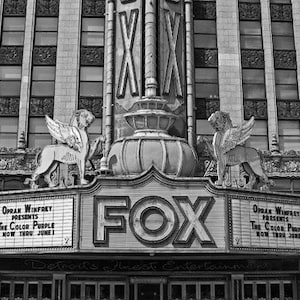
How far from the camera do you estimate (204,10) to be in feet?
92.4

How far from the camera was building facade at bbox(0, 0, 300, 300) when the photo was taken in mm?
17891

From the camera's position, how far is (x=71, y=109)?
26.4m

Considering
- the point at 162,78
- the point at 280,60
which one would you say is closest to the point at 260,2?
the point at 280,60

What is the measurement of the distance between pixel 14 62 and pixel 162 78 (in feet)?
25.5

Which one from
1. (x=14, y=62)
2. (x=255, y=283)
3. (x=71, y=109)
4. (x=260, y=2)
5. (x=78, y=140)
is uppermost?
(x=260, y=2)

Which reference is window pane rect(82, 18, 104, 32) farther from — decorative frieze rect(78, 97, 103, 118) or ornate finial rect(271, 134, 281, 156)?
ornate finial rect(271, 134, 281, 156)

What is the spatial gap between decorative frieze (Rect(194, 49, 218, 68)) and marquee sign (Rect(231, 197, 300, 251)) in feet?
31.9

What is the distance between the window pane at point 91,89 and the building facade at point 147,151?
47mm

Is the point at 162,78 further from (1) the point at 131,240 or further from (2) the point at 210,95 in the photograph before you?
(1) the point at 131,240

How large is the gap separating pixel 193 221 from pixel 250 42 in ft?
43.6

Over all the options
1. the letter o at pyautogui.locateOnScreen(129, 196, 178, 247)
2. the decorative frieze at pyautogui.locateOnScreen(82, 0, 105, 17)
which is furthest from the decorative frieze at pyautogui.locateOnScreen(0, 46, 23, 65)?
the letter o at pyautogui.locateOnScreen(129, 196, 178, 247)

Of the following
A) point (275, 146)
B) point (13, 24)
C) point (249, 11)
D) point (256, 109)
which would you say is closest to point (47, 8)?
point (13, 24)

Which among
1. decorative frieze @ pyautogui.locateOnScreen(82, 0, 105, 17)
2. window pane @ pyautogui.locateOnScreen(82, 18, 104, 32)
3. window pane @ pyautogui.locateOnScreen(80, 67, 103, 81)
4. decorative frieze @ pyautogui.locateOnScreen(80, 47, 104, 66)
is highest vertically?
decorative frieze @ pyautogui.locateOnScreen(82, 0, 105, 17)

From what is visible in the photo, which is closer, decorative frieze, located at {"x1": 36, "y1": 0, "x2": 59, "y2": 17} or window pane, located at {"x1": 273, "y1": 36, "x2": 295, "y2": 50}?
decorative frieze, located at {"x1": 36, "y1": 0, "x2": 59, "y2": 17}
